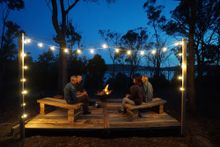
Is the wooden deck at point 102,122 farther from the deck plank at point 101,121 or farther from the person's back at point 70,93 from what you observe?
the person's back at point 70,93

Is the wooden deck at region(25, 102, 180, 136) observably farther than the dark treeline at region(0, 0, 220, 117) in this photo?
No

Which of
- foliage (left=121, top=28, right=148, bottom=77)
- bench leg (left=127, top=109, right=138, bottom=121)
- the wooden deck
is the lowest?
the wooden deck

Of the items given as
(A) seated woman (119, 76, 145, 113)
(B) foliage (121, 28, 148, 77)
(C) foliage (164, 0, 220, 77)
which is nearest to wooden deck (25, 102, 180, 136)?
(A) seated woman (119, 76, 145, 113)

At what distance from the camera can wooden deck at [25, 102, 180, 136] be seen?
16.4 ft

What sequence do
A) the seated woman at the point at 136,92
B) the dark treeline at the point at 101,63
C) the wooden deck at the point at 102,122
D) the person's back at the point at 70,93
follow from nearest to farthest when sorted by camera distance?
the wooden deck at the point at 102,122 → the person's back at the point at 70,93 → the seated woman at the point at 136,92 → the dark treeline at the point at 101,63

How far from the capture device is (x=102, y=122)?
5.41m

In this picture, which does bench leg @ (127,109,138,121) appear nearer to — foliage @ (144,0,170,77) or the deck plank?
the deck plank

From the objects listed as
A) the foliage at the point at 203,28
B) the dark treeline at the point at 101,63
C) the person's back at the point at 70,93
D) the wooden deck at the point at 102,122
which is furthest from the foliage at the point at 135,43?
the person's back at the point at 70,93

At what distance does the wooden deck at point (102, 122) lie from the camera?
5.00m

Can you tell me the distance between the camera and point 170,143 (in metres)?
4.49

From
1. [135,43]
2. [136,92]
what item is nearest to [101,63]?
[135,43]

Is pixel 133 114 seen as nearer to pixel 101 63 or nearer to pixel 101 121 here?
pixel 101 121

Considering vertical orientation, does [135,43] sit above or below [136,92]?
above

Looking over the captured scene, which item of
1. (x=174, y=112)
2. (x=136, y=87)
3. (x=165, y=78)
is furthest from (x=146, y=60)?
(x=136, y=87)
